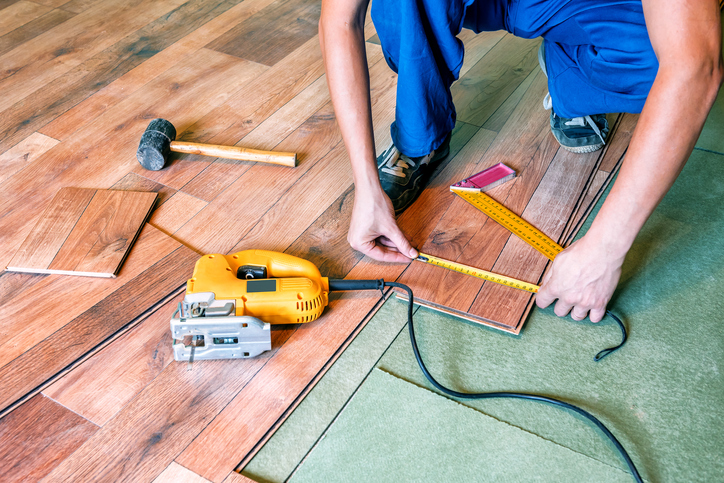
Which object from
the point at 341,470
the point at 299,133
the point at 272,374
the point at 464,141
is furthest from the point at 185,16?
the point at 341,470

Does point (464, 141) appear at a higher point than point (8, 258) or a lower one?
lower

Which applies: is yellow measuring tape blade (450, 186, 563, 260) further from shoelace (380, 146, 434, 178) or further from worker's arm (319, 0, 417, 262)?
worker's arm (319, 0, 417, 262)

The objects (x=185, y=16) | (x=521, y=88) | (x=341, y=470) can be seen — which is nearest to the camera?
(x=341, y=470)

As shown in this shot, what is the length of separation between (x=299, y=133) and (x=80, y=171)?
81 cm

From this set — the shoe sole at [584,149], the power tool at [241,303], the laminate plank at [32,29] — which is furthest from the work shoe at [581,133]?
the laminate plank at [32,29]

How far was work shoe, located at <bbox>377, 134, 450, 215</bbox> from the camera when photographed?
5.72ft

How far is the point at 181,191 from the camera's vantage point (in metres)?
1.84

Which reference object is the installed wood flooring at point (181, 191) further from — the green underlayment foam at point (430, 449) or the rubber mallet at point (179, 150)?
the green underlayment foam at point (430, 449)

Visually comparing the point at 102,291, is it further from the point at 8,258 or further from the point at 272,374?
the point at 272,374

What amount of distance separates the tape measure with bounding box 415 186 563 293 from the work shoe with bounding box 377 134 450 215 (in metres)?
0.12

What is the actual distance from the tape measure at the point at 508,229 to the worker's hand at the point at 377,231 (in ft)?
0.26

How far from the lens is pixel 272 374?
1311 mm

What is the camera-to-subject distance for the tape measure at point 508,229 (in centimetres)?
152

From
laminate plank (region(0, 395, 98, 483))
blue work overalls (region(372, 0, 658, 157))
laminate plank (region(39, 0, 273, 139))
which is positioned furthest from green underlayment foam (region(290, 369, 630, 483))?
laminate plank (region(39, 0, 273, 139))
